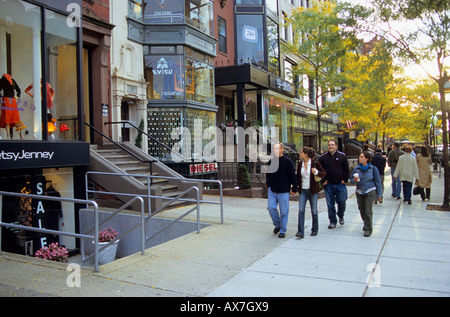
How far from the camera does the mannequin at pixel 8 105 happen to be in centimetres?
827

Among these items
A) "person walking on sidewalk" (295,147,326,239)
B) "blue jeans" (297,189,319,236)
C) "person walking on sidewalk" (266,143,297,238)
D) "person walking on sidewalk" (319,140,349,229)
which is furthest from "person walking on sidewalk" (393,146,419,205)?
"person walking on sidewalk" (266,143,297,238)

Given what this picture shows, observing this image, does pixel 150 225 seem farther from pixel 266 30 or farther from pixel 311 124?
pixel 311 124

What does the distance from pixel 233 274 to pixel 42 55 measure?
701 centimetres

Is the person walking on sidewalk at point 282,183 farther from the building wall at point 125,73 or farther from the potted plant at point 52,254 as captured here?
the building wall at point 125,73

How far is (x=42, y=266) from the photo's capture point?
5.50 metres

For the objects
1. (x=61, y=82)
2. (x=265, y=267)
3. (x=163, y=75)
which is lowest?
(x=265, y=267)

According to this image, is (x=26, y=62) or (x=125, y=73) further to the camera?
(x=125, y=73)

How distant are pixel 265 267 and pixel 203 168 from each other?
31.7 feet

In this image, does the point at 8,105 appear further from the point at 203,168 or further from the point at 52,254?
the point at 203,168

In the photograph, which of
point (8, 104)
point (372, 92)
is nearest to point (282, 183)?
point (8, 104)

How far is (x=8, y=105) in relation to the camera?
8422mm

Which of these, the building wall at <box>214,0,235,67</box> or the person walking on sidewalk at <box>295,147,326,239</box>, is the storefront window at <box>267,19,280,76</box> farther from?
the person walking on sidewalk at <box>295,147,326,239</box>

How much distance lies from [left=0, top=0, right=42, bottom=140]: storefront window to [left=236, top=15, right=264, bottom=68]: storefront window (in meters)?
13.1

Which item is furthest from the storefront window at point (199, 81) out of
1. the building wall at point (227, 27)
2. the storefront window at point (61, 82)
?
the storefront window at point (61, 82)
